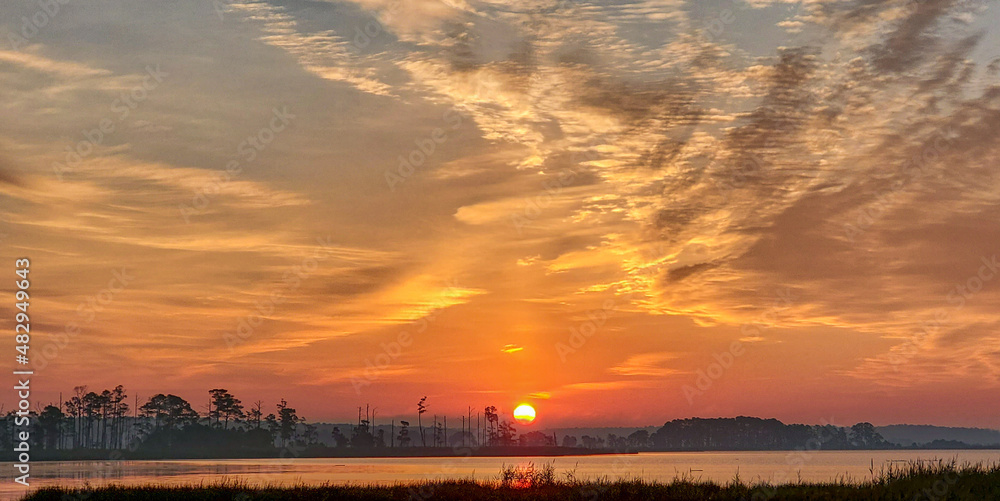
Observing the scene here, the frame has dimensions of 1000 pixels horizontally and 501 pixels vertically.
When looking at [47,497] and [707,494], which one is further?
[47,497]

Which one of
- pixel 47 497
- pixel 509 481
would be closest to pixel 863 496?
pixel 509 481

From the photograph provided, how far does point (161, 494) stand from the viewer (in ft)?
158

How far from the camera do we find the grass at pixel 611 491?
137 feet

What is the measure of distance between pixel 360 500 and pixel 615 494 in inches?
556

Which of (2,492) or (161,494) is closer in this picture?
(161,494)

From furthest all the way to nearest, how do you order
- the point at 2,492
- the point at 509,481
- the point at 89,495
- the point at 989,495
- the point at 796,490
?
the point at 2,492 < the point at 509,481 < the point at 89,495 < the point at 796,490 < the point at 989,495

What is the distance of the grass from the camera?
41.7m

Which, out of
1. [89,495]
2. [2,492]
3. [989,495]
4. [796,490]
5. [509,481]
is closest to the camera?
[989,495]

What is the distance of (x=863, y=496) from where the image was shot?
41.7 m

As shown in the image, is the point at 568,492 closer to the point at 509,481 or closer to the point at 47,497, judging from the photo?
the point at 509,481

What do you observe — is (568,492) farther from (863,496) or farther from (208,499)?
(208,499)

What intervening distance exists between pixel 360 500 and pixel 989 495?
3237 cm

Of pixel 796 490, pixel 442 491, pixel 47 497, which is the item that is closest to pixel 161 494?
pixel 47 497

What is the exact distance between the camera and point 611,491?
45656 millimetres
